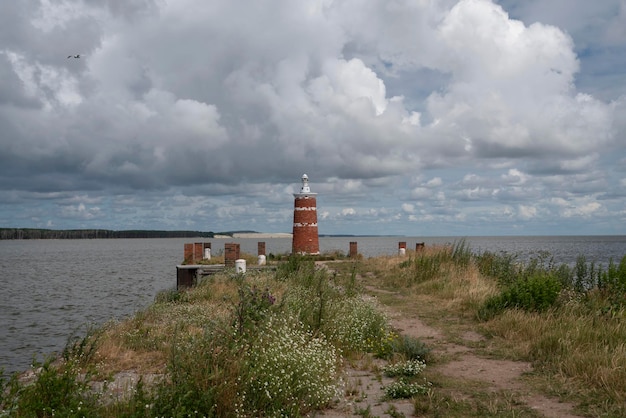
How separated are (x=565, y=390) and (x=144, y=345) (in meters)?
7.10

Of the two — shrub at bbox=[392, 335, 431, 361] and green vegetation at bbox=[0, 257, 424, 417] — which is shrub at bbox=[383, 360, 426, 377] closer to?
shrub at bbox=[392, 335, 431, 361]

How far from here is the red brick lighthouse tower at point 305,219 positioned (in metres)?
32.9

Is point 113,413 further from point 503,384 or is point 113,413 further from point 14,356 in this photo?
point 14,356

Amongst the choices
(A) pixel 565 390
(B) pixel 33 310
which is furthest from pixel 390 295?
(B) pixel 33 310

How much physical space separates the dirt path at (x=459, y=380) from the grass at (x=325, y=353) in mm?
128

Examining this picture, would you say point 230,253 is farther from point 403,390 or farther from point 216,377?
point 216,377

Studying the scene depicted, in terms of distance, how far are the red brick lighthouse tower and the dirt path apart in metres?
22.4

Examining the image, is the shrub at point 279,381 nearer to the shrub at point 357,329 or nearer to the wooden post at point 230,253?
the shrub at point 357,329

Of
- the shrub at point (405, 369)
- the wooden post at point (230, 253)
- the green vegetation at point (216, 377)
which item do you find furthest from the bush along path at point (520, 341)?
the wooden post at point (230, 253)

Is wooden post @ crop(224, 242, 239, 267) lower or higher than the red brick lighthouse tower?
lower

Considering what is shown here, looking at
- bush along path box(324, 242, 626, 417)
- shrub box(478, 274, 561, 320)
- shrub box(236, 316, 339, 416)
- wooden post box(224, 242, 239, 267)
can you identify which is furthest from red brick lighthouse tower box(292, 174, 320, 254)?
shrub box(236, 316, 339, 416)

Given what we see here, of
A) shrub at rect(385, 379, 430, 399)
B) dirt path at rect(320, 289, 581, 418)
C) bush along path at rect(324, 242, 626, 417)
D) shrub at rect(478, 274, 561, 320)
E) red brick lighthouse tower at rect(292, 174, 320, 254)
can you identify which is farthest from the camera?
red brick lighthouse tower at rect(292, 174, 320, 254)

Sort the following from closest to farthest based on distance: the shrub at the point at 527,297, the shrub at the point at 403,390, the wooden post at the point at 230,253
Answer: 1. the shrub at the point at 403,390
2. the shrub at the point at 527,297
3. the wooden post at the point at 230,253

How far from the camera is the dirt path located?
6.46m
